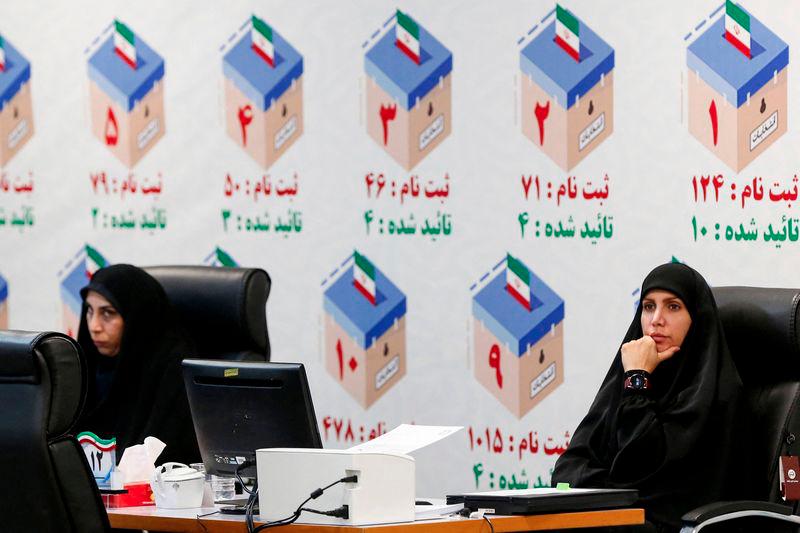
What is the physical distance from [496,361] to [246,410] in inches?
63.0

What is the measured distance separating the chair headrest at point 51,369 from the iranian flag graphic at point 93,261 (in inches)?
114

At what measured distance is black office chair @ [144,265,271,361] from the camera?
4133 mm

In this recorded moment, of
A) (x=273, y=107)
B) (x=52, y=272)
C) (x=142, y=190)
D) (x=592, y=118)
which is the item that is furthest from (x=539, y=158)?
(x=52, y=272)

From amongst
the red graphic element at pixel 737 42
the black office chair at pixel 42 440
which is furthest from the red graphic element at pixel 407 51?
the black office chair at pixel 42 440

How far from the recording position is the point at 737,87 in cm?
410

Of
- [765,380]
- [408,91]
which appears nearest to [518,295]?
[408,91]

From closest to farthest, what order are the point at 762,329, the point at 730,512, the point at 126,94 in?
the point at 730,512
the point at 762,329
the point at 126,94

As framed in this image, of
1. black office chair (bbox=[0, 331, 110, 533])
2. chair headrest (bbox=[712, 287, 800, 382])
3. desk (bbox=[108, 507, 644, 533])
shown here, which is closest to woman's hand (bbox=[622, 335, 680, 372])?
chair headrest (bbox=[712, 287, 800, 382])

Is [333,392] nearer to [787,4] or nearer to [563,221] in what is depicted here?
[563,221]

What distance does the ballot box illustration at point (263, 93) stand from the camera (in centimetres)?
488

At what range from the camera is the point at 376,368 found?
472 centimetres

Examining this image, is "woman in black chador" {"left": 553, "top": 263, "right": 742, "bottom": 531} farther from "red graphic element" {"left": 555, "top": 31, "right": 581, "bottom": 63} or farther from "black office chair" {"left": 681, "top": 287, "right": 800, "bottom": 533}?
"red graphic element" {"left": 555, "top": 31, "right": 581, "bottom": 63}

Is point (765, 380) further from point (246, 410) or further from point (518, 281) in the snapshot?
point (246, 410)

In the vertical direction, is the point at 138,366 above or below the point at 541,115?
below
